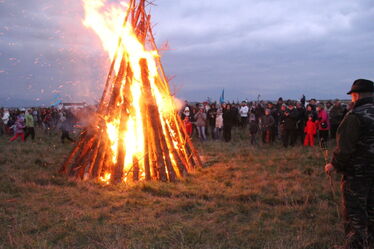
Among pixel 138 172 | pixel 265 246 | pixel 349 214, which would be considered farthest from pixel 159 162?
pixel 349 214

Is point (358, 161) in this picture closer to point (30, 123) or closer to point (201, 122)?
point (201, 122)

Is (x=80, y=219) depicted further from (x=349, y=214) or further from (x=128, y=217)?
(x=349, y=214)

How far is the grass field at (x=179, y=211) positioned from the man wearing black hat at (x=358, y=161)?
0.61 m

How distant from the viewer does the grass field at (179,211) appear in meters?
4.70

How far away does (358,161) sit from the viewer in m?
4.03

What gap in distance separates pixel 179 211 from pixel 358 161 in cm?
313

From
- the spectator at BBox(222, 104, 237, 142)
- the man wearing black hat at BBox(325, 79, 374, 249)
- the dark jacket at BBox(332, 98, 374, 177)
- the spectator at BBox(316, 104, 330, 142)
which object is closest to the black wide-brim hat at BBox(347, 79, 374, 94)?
the man wearing black hat at BBox(325, 79, 374, 249)

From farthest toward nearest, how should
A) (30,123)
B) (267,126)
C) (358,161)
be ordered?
(30,123) → (267,126) → (358,161)

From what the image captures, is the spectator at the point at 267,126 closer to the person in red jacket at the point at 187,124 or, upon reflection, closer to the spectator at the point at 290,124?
the spectator at the point at 290,124

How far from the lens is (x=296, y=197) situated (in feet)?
21.3

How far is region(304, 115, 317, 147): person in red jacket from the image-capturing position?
519 inches

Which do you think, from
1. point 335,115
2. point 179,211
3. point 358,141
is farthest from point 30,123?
point 358,141

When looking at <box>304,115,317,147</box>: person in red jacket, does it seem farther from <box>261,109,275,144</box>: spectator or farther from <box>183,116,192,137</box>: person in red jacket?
<box>183,116,192,137</box>: person in red jacket

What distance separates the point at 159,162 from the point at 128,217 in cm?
243
